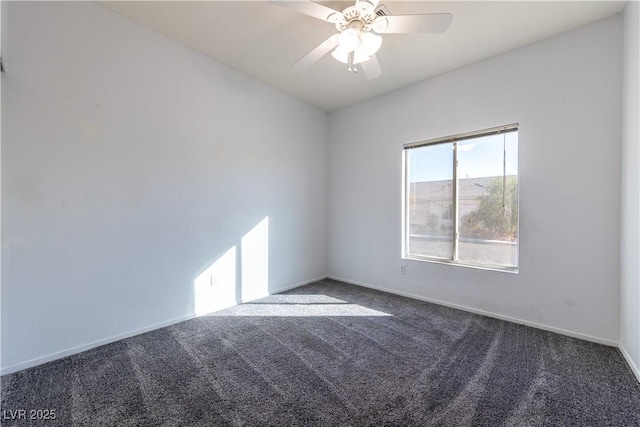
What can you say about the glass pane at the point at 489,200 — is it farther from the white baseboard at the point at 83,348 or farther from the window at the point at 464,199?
the white baseboard at the point at 83,348

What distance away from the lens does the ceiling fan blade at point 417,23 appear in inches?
68.2

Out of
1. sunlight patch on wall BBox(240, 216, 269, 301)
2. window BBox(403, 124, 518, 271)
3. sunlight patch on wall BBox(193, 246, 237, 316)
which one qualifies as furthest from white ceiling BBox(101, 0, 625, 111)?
sunlight patch on wall BBox(193, 246, 237, 316)

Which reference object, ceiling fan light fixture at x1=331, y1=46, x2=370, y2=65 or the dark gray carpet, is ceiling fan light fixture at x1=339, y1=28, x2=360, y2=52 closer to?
ceiling fan light fixture at x1=331, y1=46, x2=370, y2=65

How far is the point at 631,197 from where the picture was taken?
80.7 inches

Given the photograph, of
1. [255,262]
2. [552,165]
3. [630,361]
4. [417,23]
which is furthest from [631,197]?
[255,262]

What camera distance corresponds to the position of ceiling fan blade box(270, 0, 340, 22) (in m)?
1.72

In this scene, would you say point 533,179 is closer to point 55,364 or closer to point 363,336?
point 363,336

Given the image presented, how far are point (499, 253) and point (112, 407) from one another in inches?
144

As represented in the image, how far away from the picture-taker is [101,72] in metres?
2.27

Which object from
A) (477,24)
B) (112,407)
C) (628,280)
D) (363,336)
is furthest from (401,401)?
(477,24)

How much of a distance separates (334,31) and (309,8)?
0.83m

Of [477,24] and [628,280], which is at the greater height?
[477,24]

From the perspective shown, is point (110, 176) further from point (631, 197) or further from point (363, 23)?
point (631, 197)

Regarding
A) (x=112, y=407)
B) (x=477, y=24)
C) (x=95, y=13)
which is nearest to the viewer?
(x=112, y=407)
